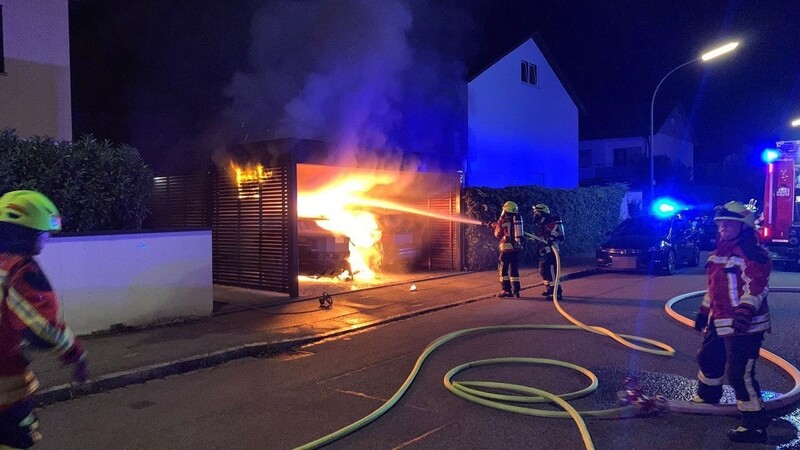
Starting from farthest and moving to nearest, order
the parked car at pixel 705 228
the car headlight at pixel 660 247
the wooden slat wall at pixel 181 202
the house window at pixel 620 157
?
the house window at pixel 620 157
the parked car at pixel 705 228
the car headlight at pixel 660 247
the wooden slat wall at pixel 181 202

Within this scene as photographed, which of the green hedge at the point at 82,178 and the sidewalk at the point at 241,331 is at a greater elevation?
the green hedge at the point at 82,178

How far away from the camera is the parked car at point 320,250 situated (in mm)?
12820

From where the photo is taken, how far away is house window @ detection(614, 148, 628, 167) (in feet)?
121

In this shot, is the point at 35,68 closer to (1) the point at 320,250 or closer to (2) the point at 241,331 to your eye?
(1) the point at 320,250

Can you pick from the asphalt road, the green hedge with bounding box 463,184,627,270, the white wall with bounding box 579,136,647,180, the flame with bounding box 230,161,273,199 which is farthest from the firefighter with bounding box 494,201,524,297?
the white wall with bounding box 579,136,647,180

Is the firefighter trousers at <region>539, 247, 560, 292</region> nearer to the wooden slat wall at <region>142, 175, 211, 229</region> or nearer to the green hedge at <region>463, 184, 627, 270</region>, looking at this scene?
the green hedge at <region>463, 184, 627, 270</region>

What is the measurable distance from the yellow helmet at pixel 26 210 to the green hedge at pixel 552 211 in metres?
12.5

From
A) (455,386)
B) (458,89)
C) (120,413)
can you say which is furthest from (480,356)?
(458,89)

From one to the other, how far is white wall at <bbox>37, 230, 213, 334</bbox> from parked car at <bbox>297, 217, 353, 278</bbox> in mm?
3703

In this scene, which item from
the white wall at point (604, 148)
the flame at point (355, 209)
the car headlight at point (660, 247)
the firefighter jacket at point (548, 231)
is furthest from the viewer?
the white wall at point (604, 148)

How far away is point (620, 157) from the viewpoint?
37188 mm

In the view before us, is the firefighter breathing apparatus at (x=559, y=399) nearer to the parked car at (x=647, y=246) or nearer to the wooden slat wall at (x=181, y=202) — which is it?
the wooden slat wall at (x=181, y=202)

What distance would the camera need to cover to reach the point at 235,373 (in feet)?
21.3

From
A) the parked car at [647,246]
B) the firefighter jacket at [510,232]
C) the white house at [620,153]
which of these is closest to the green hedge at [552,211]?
the parked car at [647,246]
